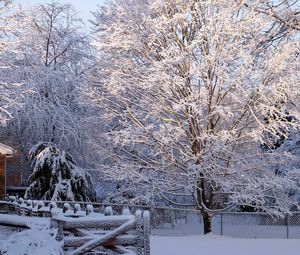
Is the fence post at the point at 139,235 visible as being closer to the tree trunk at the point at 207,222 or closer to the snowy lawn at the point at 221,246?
the snowy lawn at the point at 221,246

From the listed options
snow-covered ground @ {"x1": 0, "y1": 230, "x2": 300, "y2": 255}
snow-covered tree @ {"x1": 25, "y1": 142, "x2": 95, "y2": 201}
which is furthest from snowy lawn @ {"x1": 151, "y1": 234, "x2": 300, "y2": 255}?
snow-covered tree @ {"x1": 25, "y1": 142, "x2": 95, "y2": 201}

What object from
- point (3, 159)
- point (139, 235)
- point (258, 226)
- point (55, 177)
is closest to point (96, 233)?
point (139, 235)

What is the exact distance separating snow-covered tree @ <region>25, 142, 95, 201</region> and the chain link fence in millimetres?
7773

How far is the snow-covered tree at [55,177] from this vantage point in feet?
76.2

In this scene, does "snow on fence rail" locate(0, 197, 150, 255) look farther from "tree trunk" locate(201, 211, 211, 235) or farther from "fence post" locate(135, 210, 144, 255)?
"tree trunk" locate(201, 211, 211, 235)

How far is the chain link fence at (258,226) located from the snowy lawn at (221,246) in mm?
3184

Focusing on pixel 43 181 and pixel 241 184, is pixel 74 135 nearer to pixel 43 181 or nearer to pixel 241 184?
pixel 43 181

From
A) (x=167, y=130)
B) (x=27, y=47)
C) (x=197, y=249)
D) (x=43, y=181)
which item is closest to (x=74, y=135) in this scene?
(x=43, y=181)

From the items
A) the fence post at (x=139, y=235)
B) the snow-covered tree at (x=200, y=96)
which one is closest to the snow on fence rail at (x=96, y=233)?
the fence post at (x=139, y=235)

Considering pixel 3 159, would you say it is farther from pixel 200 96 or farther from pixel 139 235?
pixel 139 235

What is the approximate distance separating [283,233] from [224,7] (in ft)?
26.8

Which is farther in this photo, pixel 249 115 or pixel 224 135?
pixel 249 115

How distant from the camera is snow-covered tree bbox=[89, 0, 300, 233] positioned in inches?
579

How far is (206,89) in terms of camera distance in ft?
49.4
